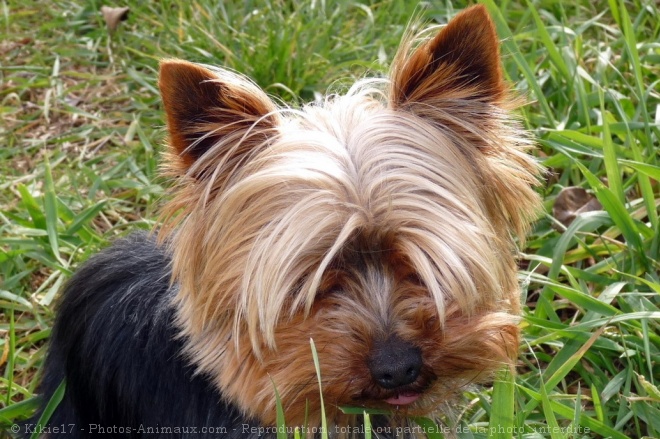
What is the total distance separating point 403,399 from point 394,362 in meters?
0.23

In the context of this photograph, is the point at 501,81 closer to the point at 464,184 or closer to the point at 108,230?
the point at 464,184

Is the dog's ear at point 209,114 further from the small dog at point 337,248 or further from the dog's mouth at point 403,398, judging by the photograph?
the dog's mouth at point 403,398

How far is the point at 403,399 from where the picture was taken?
287 cm

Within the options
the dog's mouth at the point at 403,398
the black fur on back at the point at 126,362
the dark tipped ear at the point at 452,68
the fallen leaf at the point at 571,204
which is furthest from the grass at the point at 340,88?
the dark tipped ear at the point at 452,68

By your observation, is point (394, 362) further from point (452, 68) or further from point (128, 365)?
point (128, 365)

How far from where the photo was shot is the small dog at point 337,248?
9.15ft

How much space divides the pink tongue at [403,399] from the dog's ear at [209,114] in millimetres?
932

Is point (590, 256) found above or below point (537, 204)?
below

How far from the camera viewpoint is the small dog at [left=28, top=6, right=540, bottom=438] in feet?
9.15

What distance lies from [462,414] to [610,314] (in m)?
0.72

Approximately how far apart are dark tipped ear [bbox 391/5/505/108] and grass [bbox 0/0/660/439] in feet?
3.20

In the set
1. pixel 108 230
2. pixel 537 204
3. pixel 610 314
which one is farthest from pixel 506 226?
pixel 108 230

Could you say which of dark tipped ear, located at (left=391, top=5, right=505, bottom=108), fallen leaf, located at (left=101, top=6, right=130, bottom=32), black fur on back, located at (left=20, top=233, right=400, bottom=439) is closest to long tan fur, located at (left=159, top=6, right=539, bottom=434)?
dark tipped ear, located at (left=391, top=5, right=505, bottom=108)

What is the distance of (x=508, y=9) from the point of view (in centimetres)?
565
